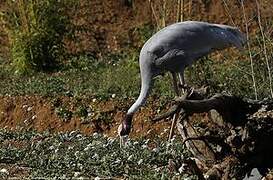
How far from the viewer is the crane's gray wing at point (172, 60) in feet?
29.3

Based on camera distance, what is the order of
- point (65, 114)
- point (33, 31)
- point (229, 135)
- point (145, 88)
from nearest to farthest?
1. point (229, 135)
2. point (145, 88)
3. point (65, 114)
4. point (33, 31)

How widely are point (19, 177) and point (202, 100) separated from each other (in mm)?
1952

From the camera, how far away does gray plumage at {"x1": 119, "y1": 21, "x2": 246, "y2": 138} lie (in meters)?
8.84

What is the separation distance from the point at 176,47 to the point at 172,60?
16 cm

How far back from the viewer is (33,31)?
14227 mm

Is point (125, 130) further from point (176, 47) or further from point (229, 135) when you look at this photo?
point (229, 135)

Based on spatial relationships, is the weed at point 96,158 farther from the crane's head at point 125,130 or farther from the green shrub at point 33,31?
the green shrub at point 33,31

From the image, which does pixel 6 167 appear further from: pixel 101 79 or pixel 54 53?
pixel 54 53

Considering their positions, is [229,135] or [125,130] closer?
[229,135]

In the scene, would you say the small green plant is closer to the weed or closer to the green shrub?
the weed

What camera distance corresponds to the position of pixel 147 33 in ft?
48.5

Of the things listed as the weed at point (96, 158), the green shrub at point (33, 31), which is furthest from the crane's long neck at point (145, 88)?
the green shrub at point (33, 31)

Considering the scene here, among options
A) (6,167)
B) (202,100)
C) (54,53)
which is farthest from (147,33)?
(202,100)

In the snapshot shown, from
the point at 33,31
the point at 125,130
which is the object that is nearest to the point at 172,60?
the point at 125,130
